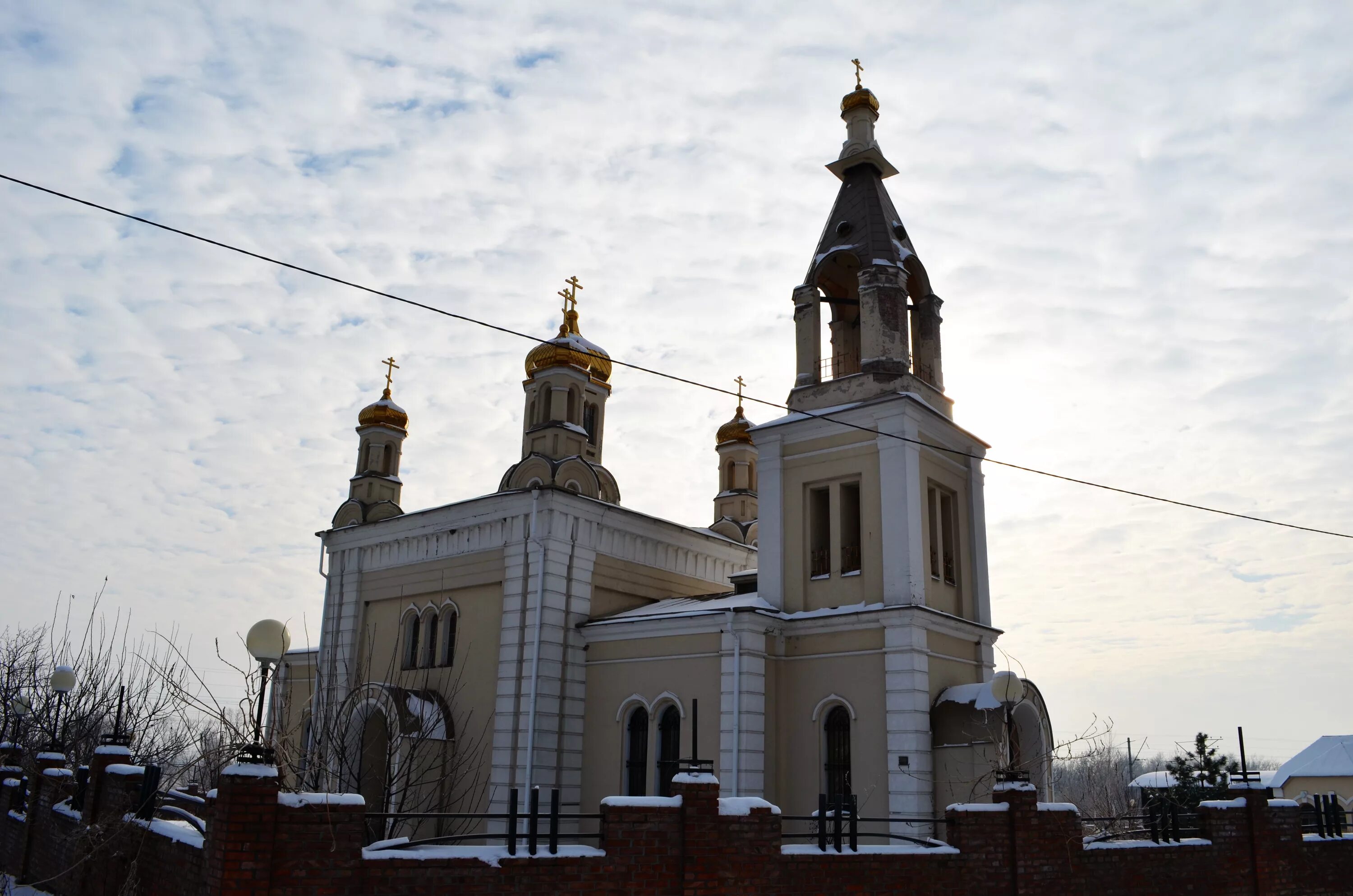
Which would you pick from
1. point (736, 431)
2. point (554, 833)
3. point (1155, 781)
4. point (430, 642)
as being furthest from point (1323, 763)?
point (554, 833)

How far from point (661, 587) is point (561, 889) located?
1370 centimetres

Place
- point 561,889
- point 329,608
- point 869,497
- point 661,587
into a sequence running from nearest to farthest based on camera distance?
point 561,889 < point 869,497 < point 661,587 < point 329,608

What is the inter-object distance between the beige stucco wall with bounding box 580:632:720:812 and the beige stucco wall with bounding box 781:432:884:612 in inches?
75.3

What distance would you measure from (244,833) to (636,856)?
3.36m

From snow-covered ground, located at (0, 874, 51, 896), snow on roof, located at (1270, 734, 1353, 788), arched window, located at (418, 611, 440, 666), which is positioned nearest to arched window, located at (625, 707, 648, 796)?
arched window, located at (418, 611, 440, 666)

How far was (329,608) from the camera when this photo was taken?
79.3 ft

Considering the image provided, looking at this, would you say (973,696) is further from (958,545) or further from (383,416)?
(383,416)

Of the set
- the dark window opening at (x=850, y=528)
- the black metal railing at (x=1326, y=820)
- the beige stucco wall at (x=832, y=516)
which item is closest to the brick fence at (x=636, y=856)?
the black metal railing at (x=1326, y=820)

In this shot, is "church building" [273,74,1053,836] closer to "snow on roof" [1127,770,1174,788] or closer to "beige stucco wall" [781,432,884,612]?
"beige stucco wall" [781,432,884,612]

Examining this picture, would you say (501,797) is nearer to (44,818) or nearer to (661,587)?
(661,587)

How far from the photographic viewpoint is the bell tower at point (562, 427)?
22.7 meters

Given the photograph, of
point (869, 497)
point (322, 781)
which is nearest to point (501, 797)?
point (322, 781)

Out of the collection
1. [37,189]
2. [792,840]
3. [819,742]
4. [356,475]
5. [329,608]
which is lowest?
[792,840]

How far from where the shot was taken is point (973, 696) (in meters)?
16.0
